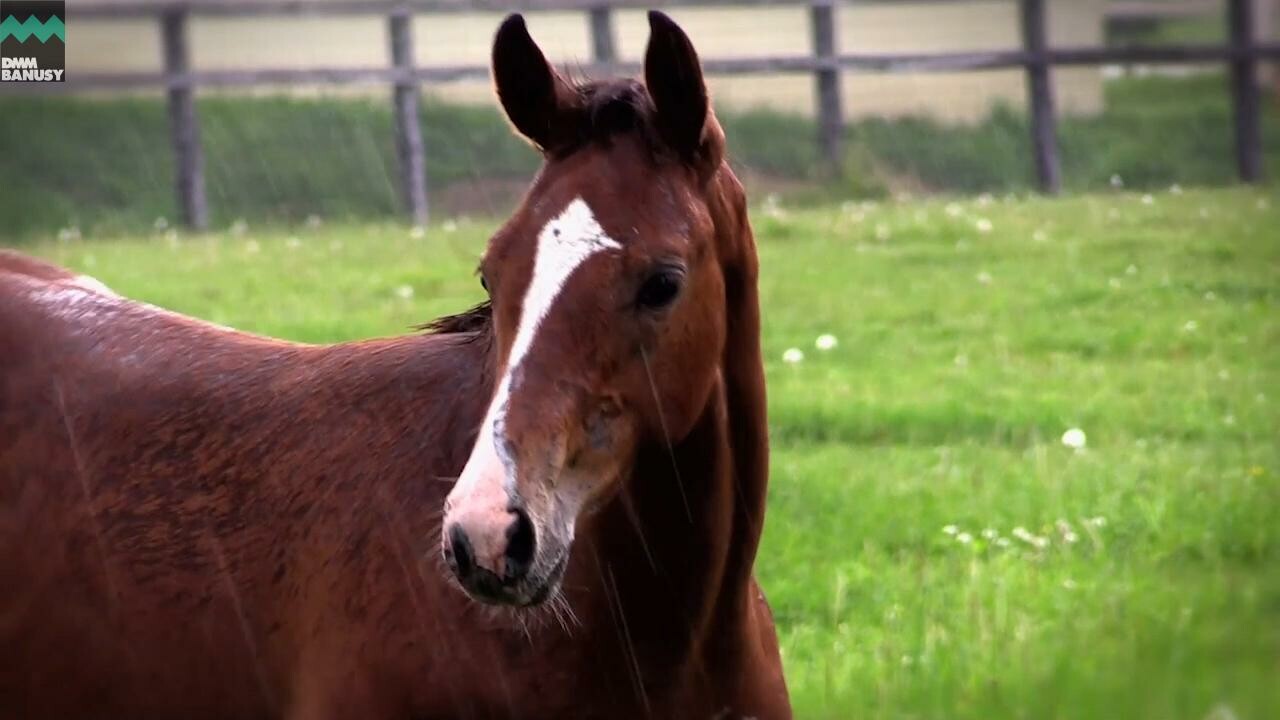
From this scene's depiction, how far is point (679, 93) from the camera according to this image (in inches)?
119

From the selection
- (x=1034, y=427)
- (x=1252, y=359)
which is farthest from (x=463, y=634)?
(x=1252, y=359)

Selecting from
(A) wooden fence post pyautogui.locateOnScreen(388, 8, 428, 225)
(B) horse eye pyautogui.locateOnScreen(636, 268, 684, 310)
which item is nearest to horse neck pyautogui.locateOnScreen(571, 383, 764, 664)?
(B) horse eye pyautogui.locateOnScreen(636, 268, 684, 310)

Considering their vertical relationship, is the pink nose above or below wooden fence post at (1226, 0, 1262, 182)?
below

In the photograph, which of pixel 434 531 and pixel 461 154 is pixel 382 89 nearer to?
pixel 461 154

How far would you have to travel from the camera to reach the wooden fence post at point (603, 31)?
1600 cm

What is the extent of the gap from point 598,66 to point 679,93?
40.9ft

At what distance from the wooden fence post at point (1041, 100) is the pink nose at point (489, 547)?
14185 millimetres

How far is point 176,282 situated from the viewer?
10.8 metres

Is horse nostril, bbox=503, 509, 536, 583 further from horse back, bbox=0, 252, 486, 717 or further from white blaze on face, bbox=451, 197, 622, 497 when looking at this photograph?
horse back, bbox=0, 252, 486, 717

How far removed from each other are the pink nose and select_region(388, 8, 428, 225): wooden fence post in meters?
12.8

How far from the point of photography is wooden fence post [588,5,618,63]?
16.0 metres

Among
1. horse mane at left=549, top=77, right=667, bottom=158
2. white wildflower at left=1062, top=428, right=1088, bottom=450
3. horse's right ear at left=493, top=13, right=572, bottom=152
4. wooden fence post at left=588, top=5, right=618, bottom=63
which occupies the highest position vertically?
wooden fence post at left=588, top=5, right=618, bottom=63

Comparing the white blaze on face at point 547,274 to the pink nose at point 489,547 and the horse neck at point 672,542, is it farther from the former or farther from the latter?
the horse neck at point 672,542

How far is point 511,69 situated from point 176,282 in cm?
812
